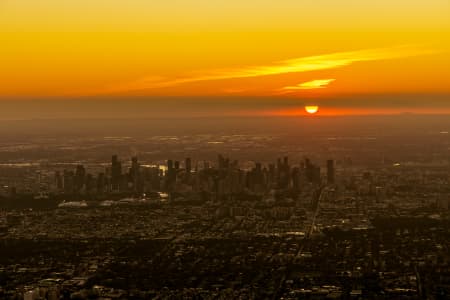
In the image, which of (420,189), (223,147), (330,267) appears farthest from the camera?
(223,147)

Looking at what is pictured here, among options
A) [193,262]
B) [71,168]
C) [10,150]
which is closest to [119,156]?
[71,168]

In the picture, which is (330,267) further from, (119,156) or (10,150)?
(10,150)

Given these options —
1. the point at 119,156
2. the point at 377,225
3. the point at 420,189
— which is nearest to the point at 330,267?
the point at 377,225

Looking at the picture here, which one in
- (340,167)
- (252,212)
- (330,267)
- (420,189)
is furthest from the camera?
(340,167)

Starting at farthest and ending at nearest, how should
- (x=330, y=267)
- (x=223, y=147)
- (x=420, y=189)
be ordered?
1. (x=223, y=147)
2. (x=420, y=189)
3. (x=330, y=267)

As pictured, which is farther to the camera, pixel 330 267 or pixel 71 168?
pixel 71 168

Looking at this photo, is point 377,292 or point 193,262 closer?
point 377,292

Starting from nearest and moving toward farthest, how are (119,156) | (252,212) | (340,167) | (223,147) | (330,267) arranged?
1. (330,267)
2. (252,212)
3. (340,167)
4. (119,156)
5. (223,147)

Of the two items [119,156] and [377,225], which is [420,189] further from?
[119,156]

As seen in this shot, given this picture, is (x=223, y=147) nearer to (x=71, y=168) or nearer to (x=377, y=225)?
(x=71, y=168)
